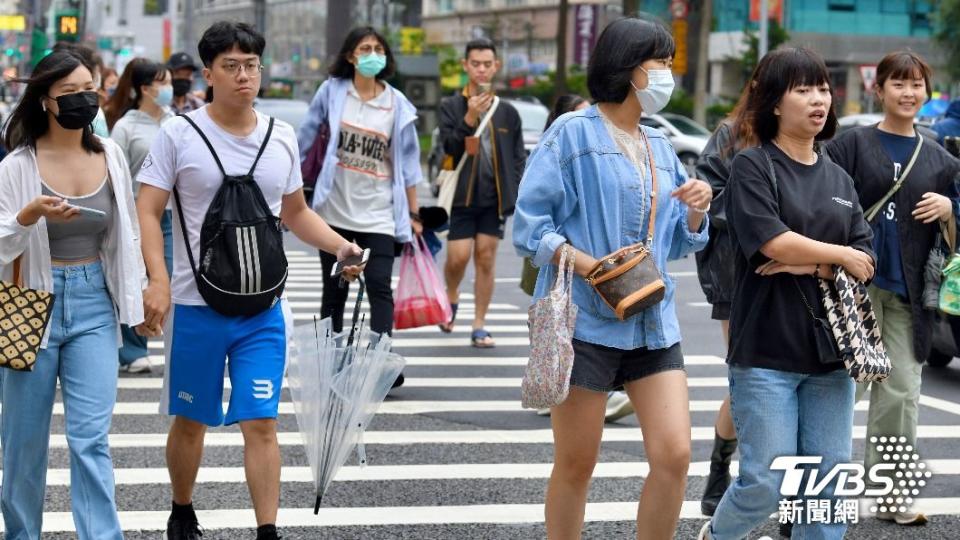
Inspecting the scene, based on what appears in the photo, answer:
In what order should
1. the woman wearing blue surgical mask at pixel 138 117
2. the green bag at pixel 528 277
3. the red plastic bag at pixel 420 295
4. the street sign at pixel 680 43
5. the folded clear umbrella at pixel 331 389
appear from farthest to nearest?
the street sign at pixel 680 43
the red plastic bag at pixel 420 295
the woman wearing blue surgical mask at pixel 138 117
the green bag at pixel 528 277
the folded clear umbrella at pixel 331 389

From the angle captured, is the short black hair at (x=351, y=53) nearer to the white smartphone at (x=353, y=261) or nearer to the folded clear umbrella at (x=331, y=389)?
the white smartphone at (x=353, y=261)

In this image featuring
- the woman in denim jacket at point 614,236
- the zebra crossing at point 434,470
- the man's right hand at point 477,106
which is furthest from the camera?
the man's right hand at point 477,106

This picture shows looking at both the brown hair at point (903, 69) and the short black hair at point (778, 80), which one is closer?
the short black hair at point (778, 80)

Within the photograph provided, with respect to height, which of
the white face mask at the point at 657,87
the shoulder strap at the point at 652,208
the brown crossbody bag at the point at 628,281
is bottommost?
the brown crossbody bag at the point at 628,281

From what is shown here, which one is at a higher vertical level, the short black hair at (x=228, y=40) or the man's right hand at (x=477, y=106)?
the short black hair at (x=228, y=40)

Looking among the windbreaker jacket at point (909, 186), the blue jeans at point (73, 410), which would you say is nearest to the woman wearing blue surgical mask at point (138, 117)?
the blue jeans at point (73, 410)

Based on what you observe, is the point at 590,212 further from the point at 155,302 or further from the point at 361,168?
the point at 361,168

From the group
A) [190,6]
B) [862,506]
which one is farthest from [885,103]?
[190,6]

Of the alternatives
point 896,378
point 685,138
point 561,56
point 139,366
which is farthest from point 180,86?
point 561,56

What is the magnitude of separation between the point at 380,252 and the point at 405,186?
1.49 ft

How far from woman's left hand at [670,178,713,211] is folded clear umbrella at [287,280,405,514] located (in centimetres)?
134

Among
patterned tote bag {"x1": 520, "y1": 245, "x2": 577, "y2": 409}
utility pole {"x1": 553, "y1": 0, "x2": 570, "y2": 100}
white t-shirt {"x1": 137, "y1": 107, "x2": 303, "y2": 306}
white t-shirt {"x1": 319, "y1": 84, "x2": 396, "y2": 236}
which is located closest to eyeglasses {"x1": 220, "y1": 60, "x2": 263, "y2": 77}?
white t-shirt {"x1": 137, "y1": 107, "x2": 303, "y2": 306}

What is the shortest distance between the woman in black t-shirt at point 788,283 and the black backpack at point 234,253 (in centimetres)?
160

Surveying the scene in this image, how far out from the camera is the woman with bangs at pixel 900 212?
6004 mm
